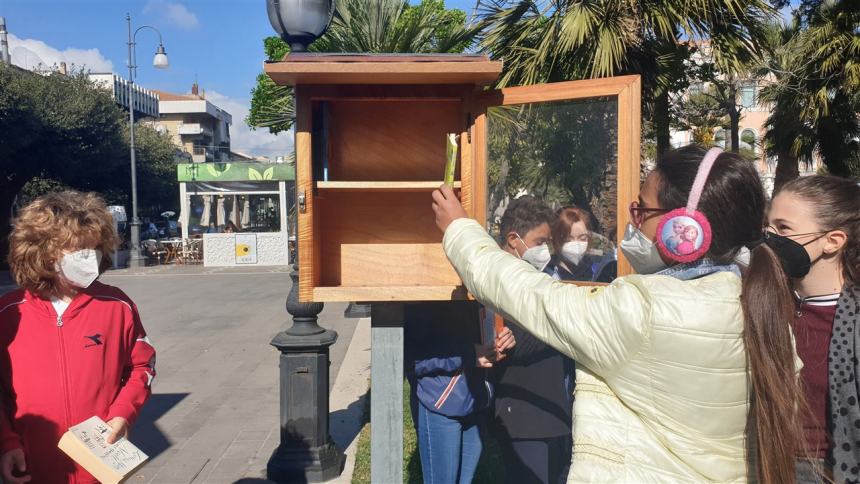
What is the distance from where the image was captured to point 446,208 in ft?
7.13

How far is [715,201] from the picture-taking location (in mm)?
1854

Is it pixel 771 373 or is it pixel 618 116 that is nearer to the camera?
pixel 771 373

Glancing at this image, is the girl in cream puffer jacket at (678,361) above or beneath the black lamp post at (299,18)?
beneath

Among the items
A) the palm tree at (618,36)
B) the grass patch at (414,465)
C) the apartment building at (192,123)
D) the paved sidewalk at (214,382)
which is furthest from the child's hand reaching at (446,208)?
the apartment building at (192,123)

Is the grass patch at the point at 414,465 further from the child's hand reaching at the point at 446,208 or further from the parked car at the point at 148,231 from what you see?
the parked car at the point at 148,231

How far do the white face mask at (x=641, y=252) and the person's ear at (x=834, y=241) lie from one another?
0.84 m

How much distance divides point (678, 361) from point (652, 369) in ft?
0.20

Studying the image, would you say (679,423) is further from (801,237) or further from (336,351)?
(336,351)

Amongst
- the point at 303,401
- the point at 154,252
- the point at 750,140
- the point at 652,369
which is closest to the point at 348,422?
the point at 303,401

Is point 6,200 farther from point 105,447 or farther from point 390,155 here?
point 105,447

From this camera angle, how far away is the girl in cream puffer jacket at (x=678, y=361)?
1702mm

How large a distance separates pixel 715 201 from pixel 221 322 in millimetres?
12012

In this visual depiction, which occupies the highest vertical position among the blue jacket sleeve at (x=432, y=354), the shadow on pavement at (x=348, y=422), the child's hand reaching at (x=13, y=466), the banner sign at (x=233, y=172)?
the banner sign at (x=233, y=172)

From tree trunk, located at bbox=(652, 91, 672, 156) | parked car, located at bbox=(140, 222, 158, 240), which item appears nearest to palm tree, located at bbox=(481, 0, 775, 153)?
tree trunk, located at bbox=(652, 91, 672, 156)
